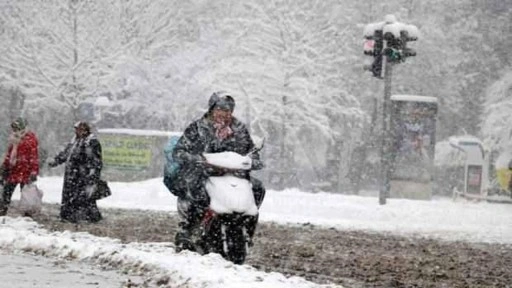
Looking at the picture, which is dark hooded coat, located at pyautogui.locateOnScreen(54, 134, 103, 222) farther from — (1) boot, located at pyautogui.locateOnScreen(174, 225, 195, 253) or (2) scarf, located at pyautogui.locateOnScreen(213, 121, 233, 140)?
(2) scarf, located at pyautogui.locateOnScreen(213, 121, 233, 140)

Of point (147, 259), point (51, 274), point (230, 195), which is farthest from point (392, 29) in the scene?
point (51, 274)

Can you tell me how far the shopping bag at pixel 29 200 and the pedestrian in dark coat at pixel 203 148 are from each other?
6544mm

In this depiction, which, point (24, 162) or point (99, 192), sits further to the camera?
point (99, 192)

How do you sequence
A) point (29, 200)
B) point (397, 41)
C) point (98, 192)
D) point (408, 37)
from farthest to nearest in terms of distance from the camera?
1. point (408, 37)
2. point (397, 41)
3. point (98, 192)
4. point (29, 200)

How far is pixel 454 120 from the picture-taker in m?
51.5

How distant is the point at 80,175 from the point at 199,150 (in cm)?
712

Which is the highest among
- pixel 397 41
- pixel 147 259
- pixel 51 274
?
pixel 397 41

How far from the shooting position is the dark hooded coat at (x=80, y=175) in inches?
637

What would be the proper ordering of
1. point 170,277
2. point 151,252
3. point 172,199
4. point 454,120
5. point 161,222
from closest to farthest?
1. point 170,277
2. point 151,252
3. point 161,222
4. point 172,199
5. point 454,120

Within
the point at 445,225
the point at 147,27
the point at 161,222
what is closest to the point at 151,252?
the point at 161,222

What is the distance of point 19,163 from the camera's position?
1595 centimetres

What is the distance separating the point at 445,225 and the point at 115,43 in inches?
862

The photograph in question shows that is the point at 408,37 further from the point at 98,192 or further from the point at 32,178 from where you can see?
the point at 32,178

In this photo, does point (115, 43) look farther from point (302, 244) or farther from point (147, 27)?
point (302, 244)
